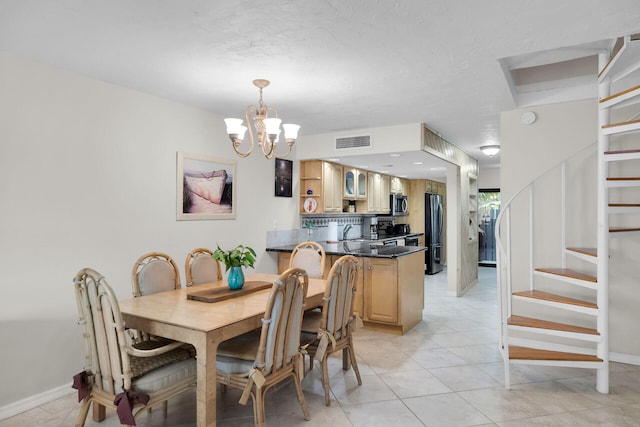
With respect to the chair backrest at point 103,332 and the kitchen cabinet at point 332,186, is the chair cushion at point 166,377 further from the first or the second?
the kitchen cabinet at point 332,186

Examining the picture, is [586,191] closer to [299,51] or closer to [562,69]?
[562,69]

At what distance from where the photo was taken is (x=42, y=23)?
2.12 meters

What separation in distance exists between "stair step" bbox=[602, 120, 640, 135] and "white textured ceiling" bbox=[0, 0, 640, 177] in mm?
585

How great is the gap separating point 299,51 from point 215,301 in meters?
1.73

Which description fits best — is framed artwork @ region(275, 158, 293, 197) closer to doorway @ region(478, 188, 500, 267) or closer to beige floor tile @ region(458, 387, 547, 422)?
beige floor tile @ region(458, 387, 547, 422)

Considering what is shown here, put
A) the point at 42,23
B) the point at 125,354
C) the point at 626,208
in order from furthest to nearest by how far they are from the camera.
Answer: the point at 626,208 → the point at 42,23 → the point at 125,354

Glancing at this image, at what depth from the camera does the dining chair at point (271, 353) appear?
2068 mm

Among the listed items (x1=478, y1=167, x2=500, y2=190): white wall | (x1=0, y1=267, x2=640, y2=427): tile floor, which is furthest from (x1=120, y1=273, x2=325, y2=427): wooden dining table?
(x1=478, y1=167, x2=500, y2=190): white wall

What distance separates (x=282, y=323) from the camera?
214 cm

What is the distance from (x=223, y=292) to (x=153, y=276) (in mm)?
578

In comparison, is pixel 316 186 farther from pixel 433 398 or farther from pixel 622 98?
pixel 622 98

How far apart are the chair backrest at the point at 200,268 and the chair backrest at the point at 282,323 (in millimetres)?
1271

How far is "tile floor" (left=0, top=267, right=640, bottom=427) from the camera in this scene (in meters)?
2.42

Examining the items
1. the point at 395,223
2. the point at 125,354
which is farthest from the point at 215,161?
the point at 395,223
